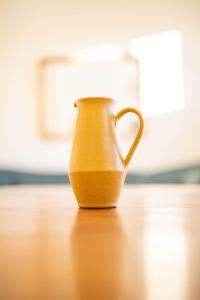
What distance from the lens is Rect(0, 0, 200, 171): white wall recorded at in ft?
11.0

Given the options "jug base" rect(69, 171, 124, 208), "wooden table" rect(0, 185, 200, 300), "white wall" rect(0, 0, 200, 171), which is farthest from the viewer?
"white wall" rect(0, 0, 200, 171)

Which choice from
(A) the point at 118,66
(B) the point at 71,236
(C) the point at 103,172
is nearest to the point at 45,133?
(A) the point at 118,66

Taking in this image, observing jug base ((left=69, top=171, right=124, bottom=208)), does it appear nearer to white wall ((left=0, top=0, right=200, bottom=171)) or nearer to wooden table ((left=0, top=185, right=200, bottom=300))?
wooden table ((left=0, top=185, right=200, bottom=300))

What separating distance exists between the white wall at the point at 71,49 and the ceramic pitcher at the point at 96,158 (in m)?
2.69

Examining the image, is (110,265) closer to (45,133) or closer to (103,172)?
(103,172)

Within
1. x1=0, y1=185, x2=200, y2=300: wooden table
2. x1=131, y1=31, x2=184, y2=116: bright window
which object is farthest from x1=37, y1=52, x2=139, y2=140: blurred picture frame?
x1=0, y1=185, x2=200, y2=300: wooden table

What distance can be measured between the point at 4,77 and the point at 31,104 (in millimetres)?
376

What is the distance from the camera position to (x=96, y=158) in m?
0.62

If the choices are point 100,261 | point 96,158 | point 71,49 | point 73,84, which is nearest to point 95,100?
point 96,158

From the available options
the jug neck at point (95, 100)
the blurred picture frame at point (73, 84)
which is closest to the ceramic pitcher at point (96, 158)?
the jug neck at point (95, 100)

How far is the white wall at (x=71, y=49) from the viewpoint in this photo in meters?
3.34

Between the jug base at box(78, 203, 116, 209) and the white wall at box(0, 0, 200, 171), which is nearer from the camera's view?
the jug base at box(78, 203, 116, 209)

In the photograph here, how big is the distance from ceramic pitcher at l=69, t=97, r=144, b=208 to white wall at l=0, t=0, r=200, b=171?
2695mm

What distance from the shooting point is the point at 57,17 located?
11.5 feet
